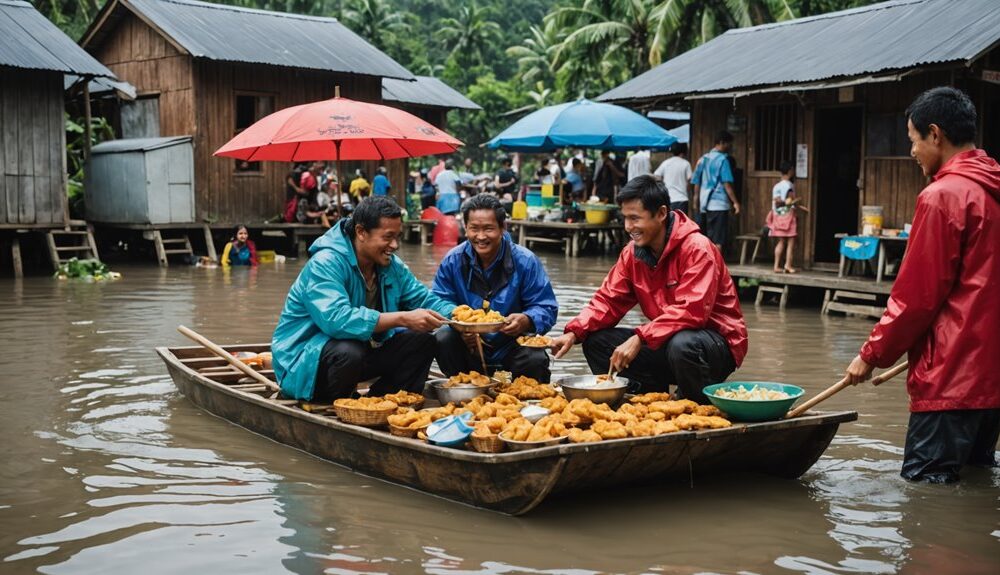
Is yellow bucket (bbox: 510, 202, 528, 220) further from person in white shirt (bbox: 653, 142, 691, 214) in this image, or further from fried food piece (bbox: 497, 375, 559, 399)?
fried food piece (bbox: 497, 375, 559, 399)

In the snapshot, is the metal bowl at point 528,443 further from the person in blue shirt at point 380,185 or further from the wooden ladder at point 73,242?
the person in blue shirt at point 380,185

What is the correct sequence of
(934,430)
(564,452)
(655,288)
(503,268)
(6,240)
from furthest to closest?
1. (6,240)
2. (503,268)
3. (655,288)
4. (934,430)
5. (564,452)

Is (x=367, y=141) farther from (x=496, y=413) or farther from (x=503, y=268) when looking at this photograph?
(x=496, y=413)

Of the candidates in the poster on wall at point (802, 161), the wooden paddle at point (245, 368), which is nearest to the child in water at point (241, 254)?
the poster on wall at point (802, 161)

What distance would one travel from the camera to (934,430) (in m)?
5.33

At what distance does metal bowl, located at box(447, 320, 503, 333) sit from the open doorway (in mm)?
9846

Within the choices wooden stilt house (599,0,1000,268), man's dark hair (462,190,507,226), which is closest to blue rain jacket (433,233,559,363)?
man's dark hair (462,190,507,226)

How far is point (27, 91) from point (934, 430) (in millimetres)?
15227

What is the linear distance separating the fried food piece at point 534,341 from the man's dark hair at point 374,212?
1.10 metres

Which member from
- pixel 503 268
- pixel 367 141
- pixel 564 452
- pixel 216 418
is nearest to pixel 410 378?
pixel 503 268

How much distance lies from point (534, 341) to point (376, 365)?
0.99 metres

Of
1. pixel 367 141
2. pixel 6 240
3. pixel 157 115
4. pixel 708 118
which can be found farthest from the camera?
pixel 157 115

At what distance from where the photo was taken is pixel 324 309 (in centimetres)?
603

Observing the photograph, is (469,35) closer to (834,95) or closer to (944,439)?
(834,95)
